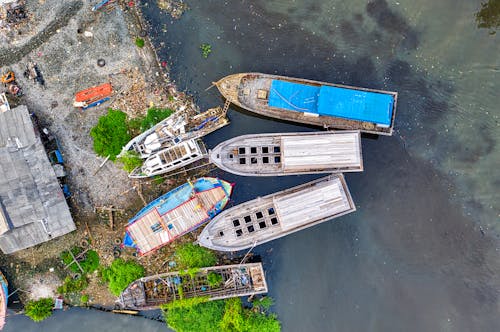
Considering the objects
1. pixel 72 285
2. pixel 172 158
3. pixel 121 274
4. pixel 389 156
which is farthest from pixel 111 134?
pixel 389 156

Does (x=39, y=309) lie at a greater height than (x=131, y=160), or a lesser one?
lesser

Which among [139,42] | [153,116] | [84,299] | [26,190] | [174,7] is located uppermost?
[174,7]

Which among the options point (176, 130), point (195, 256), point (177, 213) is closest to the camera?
point (177, 213)

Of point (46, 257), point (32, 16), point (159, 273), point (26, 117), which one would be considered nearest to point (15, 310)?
point (46, 257)

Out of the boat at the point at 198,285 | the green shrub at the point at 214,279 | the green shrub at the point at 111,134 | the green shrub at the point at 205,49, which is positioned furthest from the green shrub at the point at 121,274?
the green shrub at the point at 205,49

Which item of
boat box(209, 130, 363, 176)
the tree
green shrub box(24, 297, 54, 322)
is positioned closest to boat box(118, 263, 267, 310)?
green shrub box(24, 297, 54, 322)

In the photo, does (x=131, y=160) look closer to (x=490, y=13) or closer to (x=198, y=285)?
(x=198, y=285)

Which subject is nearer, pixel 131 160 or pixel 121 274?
pixel 131 160

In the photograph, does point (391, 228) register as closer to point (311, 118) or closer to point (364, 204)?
point (364, 204)

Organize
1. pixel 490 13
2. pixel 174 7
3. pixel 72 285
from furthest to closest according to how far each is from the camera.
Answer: pixel 72 285 → pixel 174 7 → pixel 490 13
